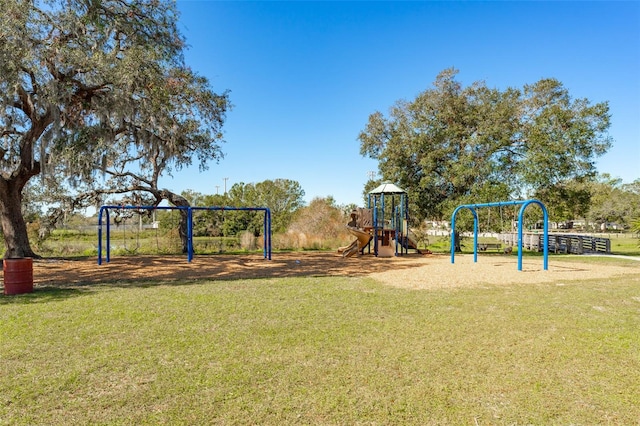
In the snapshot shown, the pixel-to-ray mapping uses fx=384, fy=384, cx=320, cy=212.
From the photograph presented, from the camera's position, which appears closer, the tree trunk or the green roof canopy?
the tree trunk

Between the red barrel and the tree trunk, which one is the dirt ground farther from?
the red barrel

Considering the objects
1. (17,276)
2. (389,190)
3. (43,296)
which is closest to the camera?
(43,296)

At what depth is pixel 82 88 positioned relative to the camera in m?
11.0

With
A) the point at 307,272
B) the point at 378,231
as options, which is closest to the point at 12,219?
the point at 307,272

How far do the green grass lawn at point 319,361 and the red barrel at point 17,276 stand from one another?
2.34 ft

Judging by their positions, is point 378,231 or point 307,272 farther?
point 378,231

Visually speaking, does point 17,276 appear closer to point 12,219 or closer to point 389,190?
point 12,219

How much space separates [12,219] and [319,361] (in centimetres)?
1389

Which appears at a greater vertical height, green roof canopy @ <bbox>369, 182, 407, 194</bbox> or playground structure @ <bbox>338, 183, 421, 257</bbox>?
green roof canopy @ <bbox>369, 182, 407, 194</bbox>

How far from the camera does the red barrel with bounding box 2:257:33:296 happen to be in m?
7.31

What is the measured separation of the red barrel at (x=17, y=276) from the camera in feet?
24.0

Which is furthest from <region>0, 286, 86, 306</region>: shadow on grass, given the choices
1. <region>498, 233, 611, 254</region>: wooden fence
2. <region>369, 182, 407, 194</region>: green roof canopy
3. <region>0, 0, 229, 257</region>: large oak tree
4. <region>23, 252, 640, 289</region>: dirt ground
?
<region>498, 233, 611, 254</region>: wooden fence

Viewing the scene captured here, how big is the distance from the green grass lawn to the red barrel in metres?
0.71

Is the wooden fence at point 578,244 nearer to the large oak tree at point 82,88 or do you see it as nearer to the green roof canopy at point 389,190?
the green roof canopy at point 389,190
